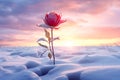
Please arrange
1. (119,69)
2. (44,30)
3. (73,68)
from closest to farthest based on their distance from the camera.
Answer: (119,69)
(73,68)
(44,30)

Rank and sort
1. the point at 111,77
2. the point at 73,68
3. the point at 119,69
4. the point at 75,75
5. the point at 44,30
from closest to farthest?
1. the point at 111,77
2. the point at 119,69
3. the point at 75,75
4. the point at 73,68
5. the point at 44,30

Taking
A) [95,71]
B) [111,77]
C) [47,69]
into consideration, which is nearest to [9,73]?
[47,69]

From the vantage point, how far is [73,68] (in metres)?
3.80

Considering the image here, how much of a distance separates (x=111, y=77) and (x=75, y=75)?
0.55m

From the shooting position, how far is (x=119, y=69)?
314 cm

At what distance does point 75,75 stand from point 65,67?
1.73ft

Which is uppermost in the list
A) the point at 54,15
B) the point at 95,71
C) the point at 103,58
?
the point at 54,15

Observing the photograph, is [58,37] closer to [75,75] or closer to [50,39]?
[50,39]

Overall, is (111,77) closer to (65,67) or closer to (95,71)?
(95,71)

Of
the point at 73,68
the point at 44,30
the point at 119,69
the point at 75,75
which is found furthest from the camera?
the point at 44,30

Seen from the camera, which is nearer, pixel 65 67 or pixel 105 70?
pixel 105 70

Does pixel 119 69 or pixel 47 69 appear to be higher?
pixel 119 69

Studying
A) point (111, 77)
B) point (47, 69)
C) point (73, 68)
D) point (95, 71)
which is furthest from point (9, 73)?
point (111, 77)

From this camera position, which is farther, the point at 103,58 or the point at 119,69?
the point at 103,58
